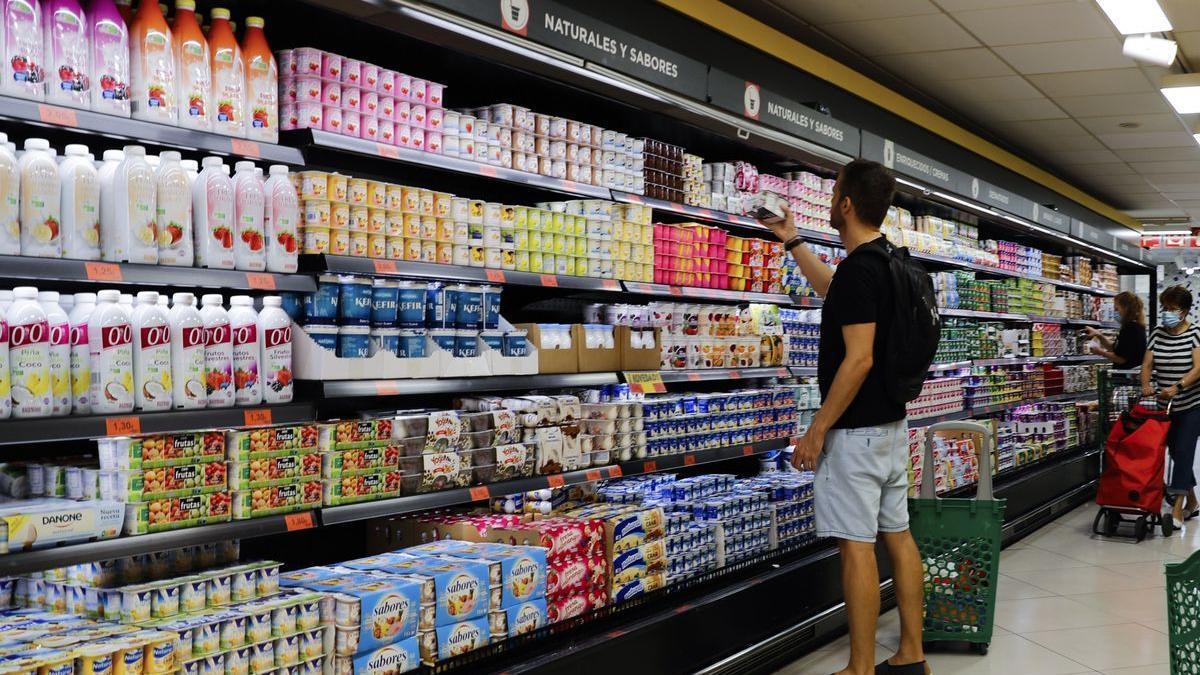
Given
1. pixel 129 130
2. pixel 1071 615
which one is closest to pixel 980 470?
pixel 1071 615

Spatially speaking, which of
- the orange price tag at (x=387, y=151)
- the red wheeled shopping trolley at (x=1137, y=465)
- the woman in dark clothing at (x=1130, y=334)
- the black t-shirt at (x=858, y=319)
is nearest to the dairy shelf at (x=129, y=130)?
the orange price tag at (x=387, y=151)

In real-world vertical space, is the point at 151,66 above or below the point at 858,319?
above

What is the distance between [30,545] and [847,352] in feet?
8.34

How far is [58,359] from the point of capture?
7.77 ft

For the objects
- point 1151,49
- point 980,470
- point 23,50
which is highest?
point 1151,49

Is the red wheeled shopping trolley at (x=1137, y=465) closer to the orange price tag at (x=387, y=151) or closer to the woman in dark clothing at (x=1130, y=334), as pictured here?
the woman in dark clothing at (x=1130, y=334)

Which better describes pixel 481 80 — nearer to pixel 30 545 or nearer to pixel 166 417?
pixel 166 417

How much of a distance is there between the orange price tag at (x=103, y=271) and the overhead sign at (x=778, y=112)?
257 cm

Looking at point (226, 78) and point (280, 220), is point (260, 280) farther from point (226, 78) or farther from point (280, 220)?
point (226, 78)

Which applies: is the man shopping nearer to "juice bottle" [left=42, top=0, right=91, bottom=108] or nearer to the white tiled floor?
the white tiled floor

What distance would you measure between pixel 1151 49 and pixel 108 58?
5.31 metres

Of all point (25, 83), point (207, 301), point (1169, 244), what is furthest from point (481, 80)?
point (1169, 244)

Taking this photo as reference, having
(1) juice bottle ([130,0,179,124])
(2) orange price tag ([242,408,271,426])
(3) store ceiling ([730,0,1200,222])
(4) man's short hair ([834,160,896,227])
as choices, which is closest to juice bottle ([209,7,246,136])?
(1) juice bottle ([130,0,179,124])

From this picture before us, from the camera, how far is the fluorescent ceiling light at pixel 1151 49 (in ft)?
18.8
